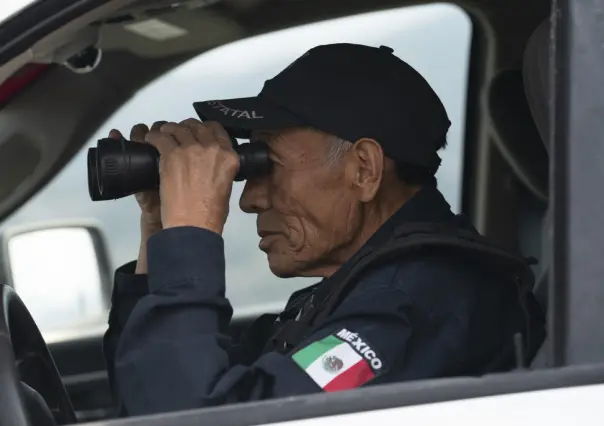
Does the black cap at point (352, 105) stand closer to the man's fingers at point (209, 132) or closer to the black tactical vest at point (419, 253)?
the man's fingers at point (209, 132)

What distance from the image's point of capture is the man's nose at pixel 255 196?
7.72 feet

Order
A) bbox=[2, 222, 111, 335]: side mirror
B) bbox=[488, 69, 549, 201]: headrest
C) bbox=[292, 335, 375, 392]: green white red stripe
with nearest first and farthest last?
bbox=[292, 335, 375, 392]: green white red stripe
bbox=[488, 69, 549, 201]: headrest
bbox=[2, 222, 111, 335]: side mirror

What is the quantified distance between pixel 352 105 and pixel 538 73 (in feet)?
1.07

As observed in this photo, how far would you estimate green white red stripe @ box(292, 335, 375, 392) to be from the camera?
1.81 m

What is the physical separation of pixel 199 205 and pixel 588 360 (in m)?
0.72

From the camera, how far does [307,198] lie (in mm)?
2318

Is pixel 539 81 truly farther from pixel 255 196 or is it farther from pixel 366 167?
pixel 255 196

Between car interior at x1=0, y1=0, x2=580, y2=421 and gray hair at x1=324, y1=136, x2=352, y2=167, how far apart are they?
326 mm

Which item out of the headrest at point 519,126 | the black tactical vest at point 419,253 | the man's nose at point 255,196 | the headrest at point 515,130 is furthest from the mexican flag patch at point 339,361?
the headrest at point 515,130

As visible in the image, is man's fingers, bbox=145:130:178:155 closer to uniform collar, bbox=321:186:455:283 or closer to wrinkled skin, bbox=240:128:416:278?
wrinkled skin, bbox=240:128:416:278

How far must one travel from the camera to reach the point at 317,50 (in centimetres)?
235

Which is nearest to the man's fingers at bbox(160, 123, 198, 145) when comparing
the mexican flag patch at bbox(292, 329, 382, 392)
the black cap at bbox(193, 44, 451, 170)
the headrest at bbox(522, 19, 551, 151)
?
the black cap at bbox(193, 44, 451, 170)

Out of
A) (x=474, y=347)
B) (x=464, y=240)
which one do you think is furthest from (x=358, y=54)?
(x=474, y=347)

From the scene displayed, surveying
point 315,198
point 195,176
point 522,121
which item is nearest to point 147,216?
point 315,198
